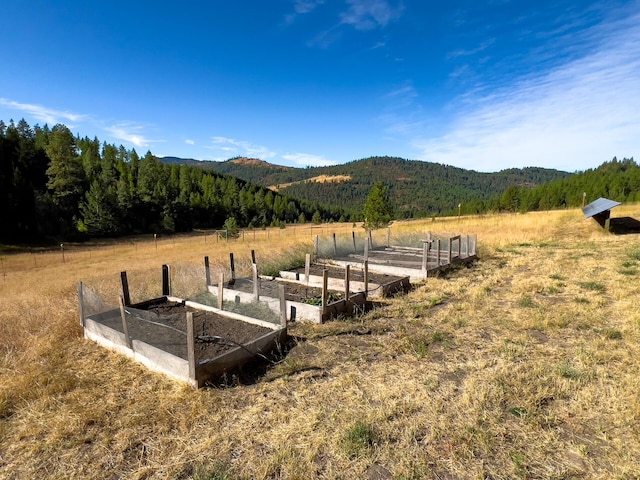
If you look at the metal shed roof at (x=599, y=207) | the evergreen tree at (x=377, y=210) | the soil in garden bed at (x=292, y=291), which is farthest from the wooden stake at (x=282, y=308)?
the metal shed roof at (x=599, y=207)

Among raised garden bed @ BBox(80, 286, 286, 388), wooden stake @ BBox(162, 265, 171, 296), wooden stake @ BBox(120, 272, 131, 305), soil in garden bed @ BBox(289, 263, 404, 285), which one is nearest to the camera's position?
raised garden bed @ BBox(80, 286, 286, 388)

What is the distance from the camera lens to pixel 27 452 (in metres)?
3.67

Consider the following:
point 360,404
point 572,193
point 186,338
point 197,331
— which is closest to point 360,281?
point 197,331

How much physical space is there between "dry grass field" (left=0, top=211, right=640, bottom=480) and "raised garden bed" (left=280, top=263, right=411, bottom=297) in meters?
1.73

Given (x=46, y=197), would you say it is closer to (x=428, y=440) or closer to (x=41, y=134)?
(x=41, y=134)

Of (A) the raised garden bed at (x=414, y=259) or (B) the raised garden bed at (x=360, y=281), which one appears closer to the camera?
(B) the raised garden bed at (x=360, y=281)

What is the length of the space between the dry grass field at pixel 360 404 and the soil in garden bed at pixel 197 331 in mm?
536

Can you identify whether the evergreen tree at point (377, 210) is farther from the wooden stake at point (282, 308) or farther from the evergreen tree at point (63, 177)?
the evergreen tree at point (63, 177)

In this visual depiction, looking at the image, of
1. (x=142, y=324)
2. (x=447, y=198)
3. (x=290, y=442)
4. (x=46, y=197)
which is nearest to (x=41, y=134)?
(x=46, y=197)

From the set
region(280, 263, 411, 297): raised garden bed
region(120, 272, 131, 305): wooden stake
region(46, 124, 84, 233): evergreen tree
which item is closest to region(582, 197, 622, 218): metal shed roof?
region(280, 263, 411, 297): raised garden bed

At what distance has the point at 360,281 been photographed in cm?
1033

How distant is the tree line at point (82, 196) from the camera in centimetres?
4525

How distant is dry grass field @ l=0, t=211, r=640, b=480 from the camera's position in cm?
341

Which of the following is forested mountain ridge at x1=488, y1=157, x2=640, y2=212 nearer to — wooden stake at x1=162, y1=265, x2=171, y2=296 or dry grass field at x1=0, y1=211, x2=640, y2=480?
dry grass field at x1=0, y1=211, x2=640, y2=480
